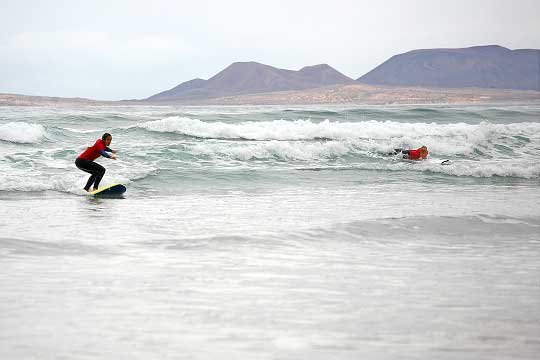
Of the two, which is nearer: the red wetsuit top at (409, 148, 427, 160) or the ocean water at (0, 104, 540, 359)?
the ocean water at (0, 104, 540, 359)

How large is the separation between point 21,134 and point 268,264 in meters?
18.6

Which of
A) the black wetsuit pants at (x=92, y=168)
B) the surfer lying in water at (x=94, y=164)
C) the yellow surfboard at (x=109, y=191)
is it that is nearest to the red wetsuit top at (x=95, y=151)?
the surfer lying in water at (x=94, y=164)

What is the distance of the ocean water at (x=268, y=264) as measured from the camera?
423 centimetres

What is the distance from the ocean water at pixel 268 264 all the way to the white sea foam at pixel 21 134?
5.18 m

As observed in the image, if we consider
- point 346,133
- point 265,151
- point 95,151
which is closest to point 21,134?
point 265,151

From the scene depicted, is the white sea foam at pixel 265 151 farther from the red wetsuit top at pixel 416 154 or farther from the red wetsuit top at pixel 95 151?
the red wetsuit top at pixel 95 151

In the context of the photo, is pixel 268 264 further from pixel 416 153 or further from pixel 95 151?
pixel 416 153

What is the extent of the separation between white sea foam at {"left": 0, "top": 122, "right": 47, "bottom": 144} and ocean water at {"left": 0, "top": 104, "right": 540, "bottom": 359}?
5.18 meters

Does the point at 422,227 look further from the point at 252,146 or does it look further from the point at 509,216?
the point at 252,146

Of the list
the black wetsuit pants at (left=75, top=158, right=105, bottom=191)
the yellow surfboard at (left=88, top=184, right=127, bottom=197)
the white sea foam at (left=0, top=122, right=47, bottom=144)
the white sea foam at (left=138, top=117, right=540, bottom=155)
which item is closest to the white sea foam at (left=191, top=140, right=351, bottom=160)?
the white sea foam at (left=138, top=117, right=540, bottom=155)

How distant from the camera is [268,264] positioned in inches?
263

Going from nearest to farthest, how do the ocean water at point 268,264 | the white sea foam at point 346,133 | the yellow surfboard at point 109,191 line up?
the ocean water at point 268,264, the yellow surfboard at point 109,191, the white sea foam at point 346,133

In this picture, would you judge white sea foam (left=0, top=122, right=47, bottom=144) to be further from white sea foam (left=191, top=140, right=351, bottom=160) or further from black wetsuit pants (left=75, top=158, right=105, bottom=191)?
black wetsuit pants (left=75, top=158, right=105, bottom=191)

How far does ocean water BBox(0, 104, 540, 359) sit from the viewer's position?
13.9 ft
